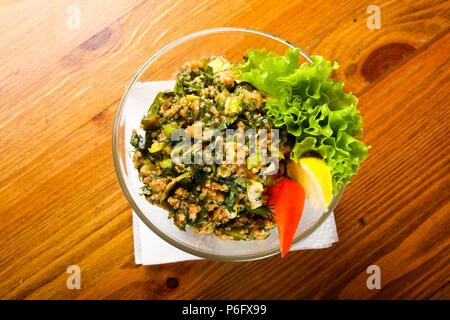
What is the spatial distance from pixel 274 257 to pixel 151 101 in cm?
92

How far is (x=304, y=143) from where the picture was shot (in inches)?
44.0

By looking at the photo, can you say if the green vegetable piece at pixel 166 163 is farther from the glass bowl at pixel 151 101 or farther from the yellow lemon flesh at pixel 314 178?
the yellow lemon flesh at pixel 314 178

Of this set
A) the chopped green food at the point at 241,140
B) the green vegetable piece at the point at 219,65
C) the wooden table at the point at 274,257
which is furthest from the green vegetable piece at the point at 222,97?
the wooden table at the point at 274,257

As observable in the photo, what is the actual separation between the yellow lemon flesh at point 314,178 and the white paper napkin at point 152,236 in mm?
A: 421

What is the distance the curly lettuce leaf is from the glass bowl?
24cm

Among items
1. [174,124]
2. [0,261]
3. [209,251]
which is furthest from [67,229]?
[174,124]

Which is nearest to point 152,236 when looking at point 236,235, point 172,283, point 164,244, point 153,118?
point 164,244

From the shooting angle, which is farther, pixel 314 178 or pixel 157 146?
pixel 157 146

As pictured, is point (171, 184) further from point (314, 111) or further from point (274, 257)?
point (274, 257)

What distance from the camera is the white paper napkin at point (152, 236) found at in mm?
1428

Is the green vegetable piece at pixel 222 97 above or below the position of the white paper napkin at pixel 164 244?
above

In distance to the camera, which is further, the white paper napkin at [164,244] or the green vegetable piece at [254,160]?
the white paper napkin at [164,244]

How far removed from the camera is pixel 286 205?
115 cm

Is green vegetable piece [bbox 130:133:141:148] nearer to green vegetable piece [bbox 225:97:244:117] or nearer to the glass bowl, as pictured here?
the glass bowl
